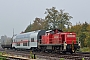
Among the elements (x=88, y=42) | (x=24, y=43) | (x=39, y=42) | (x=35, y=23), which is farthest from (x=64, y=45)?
(x=35, y=23)

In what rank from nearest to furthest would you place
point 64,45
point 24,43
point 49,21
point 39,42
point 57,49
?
point 64,45 → point 57,49 → point 39,42 → point 24,43 → point 49,21

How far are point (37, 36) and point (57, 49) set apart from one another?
21.0 ft

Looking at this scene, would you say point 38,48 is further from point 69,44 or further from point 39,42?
point 69,44

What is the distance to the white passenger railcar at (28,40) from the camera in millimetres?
31939

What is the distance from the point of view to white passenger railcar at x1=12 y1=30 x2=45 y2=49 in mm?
31939

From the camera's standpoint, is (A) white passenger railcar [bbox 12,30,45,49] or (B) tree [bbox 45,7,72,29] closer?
(A) white passenger railcar [bbox 12,30,45,49]

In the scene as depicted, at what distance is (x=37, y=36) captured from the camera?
3173 cm

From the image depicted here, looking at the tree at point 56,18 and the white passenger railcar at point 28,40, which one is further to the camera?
the tree at point 56,18

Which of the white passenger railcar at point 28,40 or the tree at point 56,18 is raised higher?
the tree at point 56,18

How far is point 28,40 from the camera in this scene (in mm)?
35469

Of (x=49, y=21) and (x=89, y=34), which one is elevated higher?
(x=49, y=21)

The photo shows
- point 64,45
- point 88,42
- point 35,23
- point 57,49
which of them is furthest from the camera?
point 35,23

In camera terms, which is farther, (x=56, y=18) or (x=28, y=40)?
(x=56, y=18)

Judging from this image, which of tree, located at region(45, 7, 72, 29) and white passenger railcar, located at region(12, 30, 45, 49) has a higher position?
tree, located at region(45, 7, 72, 29)
